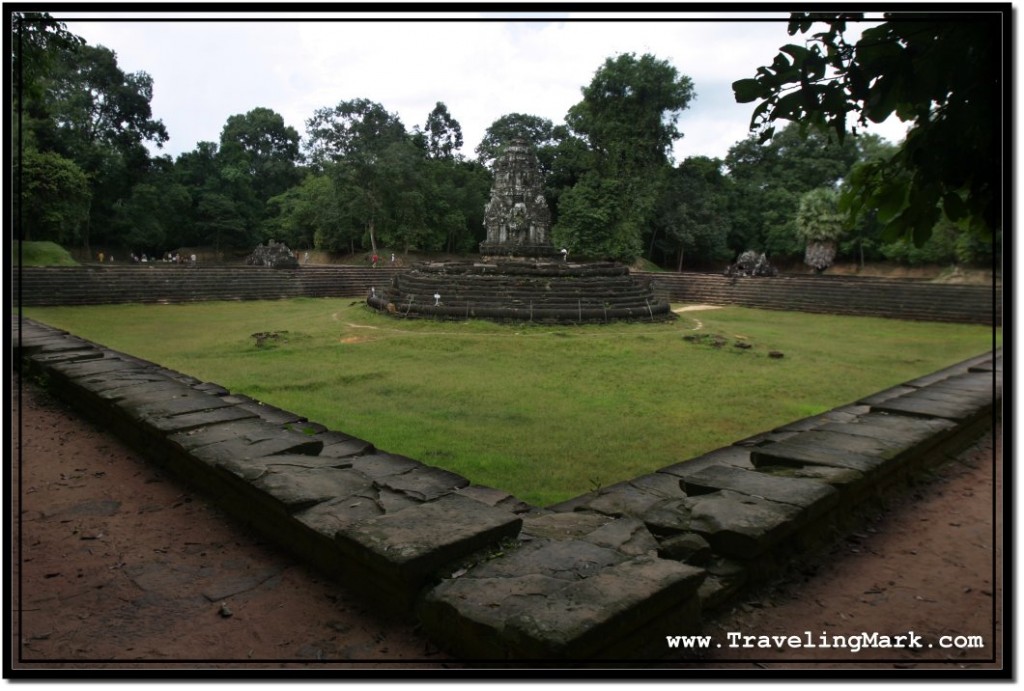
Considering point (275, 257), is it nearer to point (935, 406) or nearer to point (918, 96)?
point (935, 406)

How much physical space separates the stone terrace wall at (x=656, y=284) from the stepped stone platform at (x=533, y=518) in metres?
11.7

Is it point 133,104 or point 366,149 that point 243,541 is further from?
point 366,149

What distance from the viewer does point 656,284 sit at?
2439cm

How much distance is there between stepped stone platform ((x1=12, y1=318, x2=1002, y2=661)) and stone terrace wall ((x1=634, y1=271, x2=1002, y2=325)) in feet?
39.6

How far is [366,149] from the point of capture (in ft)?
47.0

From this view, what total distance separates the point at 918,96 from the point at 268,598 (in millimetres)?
2704

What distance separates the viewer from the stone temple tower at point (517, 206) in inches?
696

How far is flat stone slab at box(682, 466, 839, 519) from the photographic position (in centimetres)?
262

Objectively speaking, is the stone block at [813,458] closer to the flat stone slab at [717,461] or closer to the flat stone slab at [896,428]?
the flat stone slab at [717,461]

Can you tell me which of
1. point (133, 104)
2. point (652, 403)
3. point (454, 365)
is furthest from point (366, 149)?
point (133, 104)

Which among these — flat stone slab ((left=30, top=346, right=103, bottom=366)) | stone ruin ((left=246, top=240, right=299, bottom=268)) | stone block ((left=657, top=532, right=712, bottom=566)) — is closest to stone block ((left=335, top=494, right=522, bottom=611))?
stone block ((left=657, top=532, right=712, bottom=566))

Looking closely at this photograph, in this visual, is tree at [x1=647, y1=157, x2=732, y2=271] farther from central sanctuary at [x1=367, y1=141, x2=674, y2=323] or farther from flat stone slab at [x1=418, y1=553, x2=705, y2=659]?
flat stone slab at [x1=418, y1=553, x2=705, y2=659]

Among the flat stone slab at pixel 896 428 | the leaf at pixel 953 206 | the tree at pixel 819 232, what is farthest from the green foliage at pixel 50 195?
the tree at pixel 819 232

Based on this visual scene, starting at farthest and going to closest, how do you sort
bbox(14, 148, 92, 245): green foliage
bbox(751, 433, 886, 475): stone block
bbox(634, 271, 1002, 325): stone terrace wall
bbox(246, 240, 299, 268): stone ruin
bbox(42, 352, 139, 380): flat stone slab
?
bbox(246, 240, 299, 268): stone ruin → bbox(634, 271, 1002, 325): stone terrace wall → bbox(42, 352, 139, 380): flat stone slab → bbox(751, 433, 886, 475): stone block → bbox(14, 148, 92, 245): green foliage
